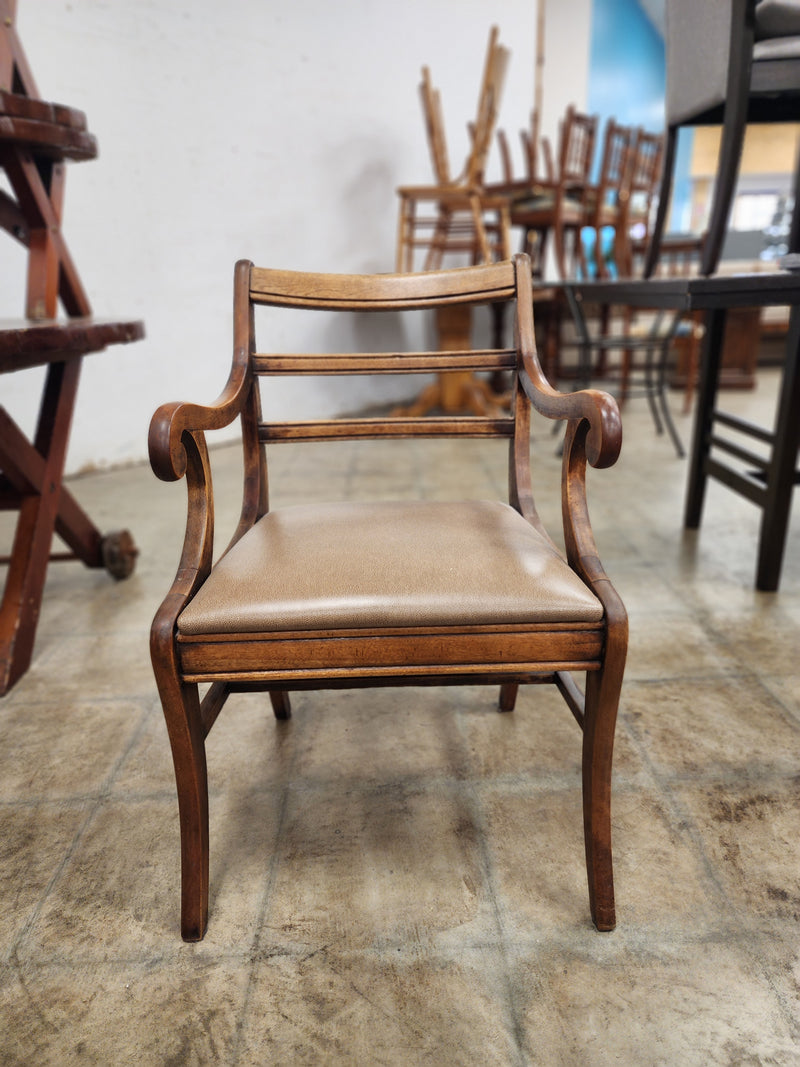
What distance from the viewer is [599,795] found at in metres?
0.97

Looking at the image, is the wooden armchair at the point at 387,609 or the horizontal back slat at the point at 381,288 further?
the horizontal back slat at the point at 381,288

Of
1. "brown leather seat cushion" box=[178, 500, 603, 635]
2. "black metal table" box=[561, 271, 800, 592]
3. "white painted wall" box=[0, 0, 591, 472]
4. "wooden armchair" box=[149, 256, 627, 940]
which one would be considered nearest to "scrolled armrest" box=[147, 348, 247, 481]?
"wooden armchair" box=[149, 256, 627, 940]

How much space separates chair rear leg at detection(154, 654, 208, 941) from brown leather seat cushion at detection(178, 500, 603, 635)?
0.10 m

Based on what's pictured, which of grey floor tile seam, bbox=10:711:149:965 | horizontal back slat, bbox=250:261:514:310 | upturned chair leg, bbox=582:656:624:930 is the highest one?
horizontal back slat, bbox=250:261:514:310

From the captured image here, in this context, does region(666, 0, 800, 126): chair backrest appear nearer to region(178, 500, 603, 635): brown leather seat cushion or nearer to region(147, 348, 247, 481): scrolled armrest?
region(178, 500, 603, 635): brown leather seat cushion

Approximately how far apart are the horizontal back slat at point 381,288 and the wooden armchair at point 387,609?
0.55 ft

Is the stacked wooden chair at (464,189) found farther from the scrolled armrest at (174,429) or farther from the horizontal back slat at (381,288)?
Result: the scrolled armrest at (174,429)

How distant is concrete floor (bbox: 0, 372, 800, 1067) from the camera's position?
2.87 feet

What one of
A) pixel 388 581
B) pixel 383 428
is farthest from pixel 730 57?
pixel 388 581

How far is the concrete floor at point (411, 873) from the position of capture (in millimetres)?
874

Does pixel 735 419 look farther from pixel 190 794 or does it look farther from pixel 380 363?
pixel 190 794

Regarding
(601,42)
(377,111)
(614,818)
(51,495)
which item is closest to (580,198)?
(377,111)

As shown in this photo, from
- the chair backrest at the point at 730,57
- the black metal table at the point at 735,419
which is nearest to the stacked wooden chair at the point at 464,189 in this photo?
the black metal table at the point at 735,419

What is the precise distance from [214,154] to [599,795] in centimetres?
386
